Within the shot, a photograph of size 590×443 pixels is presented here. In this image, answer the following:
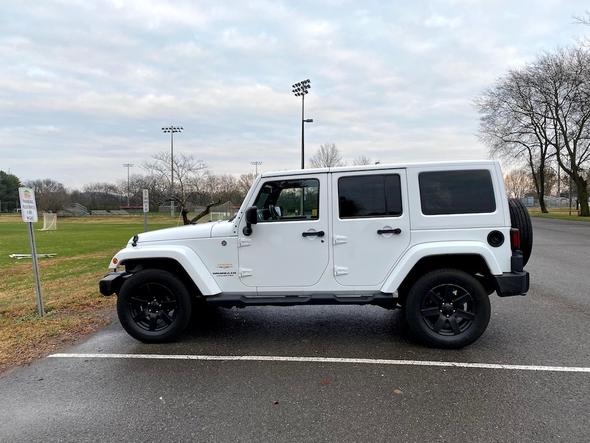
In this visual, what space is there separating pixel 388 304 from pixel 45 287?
24.1 ft

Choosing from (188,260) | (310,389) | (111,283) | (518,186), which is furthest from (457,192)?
(518,186)

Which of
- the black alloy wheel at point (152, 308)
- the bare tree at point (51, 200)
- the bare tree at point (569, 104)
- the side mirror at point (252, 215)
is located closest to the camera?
the side mirror at point (252, 215)

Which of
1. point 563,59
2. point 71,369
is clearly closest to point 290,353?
point 71,369

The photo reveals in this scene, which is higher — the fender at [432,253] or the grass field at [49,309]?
the fender at [432,253]

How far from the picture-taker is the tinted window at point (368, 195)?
454cm

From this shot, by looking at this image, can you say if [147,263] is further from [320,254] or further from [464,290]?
[464,290]

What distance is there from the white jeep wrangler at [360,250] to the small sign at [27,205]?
2229 mm

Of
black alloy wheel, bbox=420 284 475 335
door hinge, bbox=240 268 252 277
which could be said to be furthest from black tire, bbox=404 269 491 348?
door hinge, bbox=240 268 252 277

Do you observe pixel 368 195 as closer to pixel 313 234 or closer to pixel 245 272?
pixel 313 234

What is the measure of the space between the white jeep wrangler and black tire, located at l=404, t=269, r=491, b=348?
1cm

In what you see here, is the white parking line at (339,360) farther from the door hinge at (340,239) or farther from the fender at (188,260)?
the door hinge at (340,239)

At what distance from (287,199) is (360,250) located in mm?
980

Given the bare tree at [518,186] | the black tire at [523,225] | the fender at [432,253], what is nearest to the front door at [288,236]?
the fender at [432,253]

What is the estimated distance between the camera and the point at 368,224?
452 centimetres
